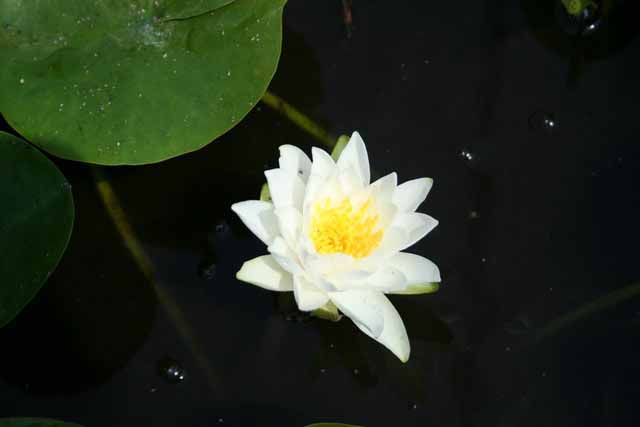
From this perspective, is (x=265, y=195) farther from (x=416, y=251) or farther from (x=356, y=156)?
(x=416, y=251)

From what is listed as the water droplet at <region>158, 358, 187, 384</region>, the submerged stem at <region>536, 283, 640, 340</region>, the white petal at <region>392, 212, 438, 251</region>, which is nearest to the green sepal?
the white petal at <region>392, 212, 438, 251</region>

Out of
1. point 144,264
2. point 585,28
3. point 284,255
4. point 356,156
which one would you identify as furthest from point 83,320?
point 585,28

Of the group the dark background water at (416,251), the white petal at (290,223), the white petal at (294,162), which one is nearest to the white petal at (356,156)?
the white petal at (294,162)

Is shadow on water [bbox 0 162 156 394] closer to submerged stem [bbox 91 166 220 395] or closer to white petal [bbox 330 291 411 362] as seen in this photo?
submerged stem [bbox 91 166 220 395]

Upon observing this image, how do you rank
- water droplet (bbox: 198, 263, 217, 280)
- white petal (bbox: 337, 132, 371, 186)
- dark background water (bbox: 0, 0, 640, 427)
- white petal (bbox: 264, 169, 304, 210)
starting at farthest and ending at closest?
1. water droplet (bbox: 198, 263, 217, 280)
2. dark background water (bbox: 0, 0, 640, 427)
3. white petal (bbox: 337, 132, 371, 186)
4. white petal (bbox: 264, 169, 304, 210)

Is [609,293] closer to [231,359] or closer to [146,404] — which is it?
[231,359]

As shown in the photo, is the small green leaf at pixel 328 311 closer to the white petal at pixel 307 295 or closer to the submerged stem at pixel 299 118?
the white petal at pixel 307 295
